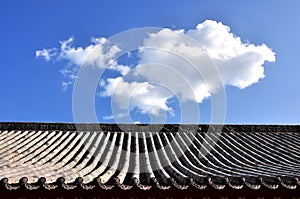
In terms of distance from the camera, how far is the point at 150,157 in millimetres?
7043

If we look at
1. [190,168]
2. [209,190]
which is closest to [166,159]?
[190,168]

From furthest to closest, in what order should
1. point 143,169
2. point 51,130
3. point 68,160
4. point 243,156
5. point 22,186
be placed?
point 51,130 < point 243,156 < point 68,160 < point 143,169 < point 22,186

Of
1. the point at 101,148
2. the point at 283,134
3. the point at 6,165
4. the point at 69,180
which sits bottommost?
the point at 69,180

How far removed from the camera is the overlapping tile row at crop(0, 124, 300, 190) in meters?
4.54

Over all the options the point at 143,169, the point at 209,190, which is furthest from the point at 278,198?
the point at 143,169

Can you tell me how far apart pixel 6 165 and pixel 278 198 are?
4040mm

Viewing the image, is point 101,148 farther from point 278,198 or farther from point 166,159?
point 278,198

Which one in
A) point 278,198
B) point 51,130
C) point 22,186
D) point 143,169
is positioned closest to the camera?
point 22,186

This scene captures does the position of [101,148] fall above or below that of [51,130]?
below

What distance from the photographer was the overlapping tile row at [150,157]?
4.54 metres

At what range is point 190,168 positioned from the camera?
239 inches

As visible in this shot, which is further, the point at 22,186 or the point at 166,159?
the point at 166,159

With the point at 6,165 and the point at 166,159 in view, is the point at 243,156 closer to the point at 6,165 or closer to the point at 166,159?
the point at 166,159

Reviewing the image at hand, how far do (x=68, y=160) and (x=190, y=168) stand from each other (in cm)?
211
